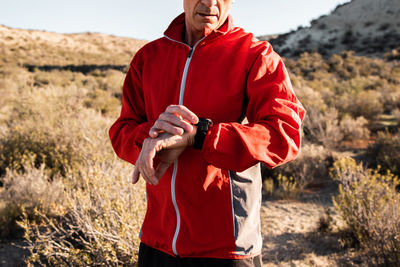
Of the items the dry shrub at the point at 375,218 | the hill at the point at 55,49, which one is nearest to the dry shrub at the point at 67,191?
→ the dry shrub at the point at 375,218

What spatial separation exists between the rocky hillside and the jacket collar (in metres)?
27.9

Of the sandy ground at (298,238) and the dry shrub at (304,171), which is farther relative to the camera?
the dry shrub at (304,171)

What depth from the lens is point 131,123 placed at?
1.41 meters

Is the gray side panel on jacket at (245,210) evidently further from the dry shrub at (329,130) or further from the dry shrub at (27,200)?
the dry shrub at (329,130)

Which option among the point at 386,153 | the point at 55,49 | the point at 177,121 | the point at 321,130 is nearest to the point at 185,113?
the point at 177,121

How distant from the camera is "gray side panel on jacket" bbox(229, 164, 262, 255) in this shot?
47.6 inches

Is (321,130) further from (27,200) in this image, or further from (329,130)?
(27,200)

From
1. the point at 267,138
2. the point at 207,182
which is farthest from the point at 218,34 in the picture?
the point at 207,182

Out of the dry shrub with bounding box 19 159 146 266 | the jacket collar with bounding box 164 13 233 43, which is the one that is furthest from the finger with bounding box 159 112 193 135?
the dry shrub with bounding box 19 159 146 266

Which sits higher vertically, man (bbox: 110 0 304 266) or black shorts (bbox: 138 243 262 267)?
man (bbox: 110 0 304 266)

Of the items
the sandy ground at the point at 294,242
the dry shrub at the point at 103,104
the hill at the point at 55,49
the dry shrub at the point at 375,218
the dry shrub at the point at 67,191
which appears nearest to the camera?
the dry shrub at the point at 67,191

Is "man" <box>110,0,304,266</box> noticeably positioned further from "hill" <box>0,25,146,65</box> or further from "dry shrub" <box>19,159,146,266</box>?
"hill" <box>0,25,146,65</box>

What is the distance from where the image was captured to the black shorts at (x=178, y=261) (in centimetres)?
120

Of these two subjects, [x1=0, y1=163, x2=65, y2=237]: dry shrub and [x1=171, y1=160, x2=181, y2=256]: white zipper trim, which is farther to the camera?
[x1=0, y1=163, x2=65, y2=237]: dry shrub
